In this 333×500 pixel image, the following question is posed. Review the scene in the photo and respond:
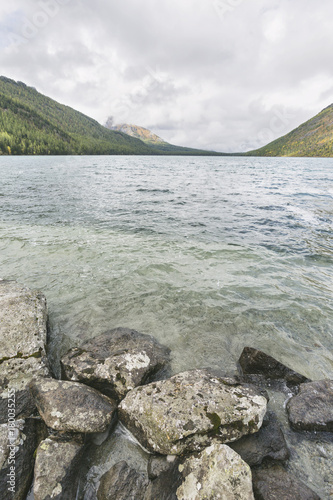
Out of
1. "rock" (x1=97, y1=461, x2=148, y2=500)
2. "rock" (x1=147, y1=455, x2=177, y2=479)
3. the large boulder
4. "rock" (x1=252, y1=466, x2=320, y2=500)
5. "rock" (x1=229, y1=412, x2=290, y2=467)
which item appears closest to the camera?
"rock" (x1=252, y1=466, x2=320, y2=500)

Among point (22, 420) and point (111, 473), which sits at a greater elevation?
point (22, 420)

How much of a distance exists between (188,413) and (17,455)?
2602 mm

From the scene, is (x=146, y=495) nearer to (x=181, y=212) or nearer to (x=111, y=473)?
(x=111, y=473)

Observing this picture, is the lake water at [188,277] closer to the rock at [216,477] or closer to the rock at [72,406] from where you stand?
the rock at [216,477]

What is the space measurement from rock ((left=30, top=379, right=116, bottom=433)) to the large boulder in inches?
14.6

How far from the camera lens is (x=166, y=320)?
7.24 meters

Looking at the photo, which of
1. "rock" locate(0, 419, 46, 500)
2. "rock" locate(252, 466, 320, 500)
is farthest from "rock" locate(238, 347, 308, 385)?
"rock" locate(0, 419, 46, 500)

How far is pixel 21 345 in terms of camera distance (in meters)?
5.20

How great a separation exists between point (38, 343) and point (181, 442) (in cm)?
378

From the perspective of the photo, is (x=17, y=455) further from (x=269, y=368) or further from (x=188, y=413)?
(x=269, y=368)

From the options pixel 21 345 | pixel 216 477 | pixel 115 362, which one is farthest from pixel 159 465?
pixel 21 345

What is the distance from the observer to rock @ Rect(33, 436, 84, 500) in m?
3.10

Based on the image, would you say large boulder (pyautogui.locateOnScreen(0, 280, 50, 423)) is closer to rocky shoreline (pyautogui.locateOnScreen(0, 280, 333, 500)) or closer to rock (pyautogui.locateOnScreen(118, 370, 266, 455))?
rocky shoreline (pyautogui.locateOnScreen(0, 280, 333, 500))

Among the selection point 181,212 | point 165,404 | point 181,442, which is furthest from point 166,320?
point 181,212
